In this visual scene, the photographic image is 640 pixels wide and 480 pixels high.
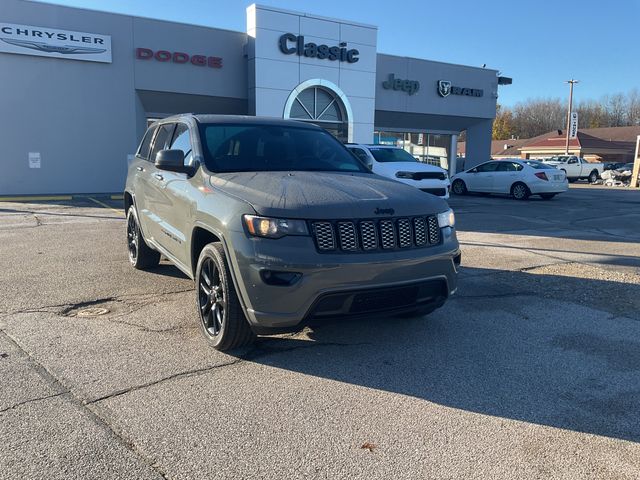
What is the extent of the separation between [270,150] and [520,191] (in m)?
16.1

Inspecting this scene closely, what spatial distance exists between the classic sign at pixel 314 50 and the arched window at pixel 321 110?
1334 millimetres

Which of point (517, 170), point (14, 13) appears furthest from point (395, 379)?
point (14, 13)

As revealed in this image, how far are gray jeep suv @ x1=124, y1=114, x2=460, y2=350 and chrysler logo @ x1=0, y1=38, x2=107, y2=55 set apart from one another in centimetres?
1525

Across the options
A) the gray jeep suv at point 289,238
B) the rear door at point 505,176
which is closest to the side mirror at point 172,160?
the gray jeep suv at point 289,238

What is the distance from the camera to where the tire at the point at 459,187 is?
21547mm

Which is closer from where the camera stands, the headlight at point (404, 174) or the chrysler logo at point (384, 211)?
the chrysler logo at point (384, 211)

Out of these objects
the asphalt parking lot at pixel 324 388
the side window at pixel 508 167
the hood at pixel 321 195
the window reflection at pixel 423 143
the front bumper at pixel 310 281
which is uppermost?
the window reflection at pixel 423 143

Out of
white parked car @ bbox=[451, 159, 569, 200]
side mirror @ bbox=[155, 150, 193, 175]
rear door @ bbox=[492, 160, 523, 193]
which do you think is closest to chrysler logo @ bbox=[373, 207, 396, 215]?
side mirror @ bbox=[155, 150, 193, 175]

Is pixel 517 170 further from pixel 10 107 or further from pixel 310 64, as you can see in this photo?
pixel 10 107

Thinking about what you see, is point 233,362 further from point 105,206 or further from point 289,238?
point 105,206

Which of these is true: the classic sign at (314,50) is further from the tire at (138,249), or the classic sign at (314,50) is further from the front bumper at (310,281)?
the front bumper at (310,281)

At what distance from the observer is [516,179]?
752 inches

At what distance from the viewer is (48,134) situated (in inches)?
704

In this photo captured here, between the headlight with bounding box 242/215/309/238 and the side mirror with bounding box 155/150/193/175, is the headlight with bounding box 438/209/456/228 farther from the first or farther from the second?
the side mirror with bounding box 155/150/193/175
